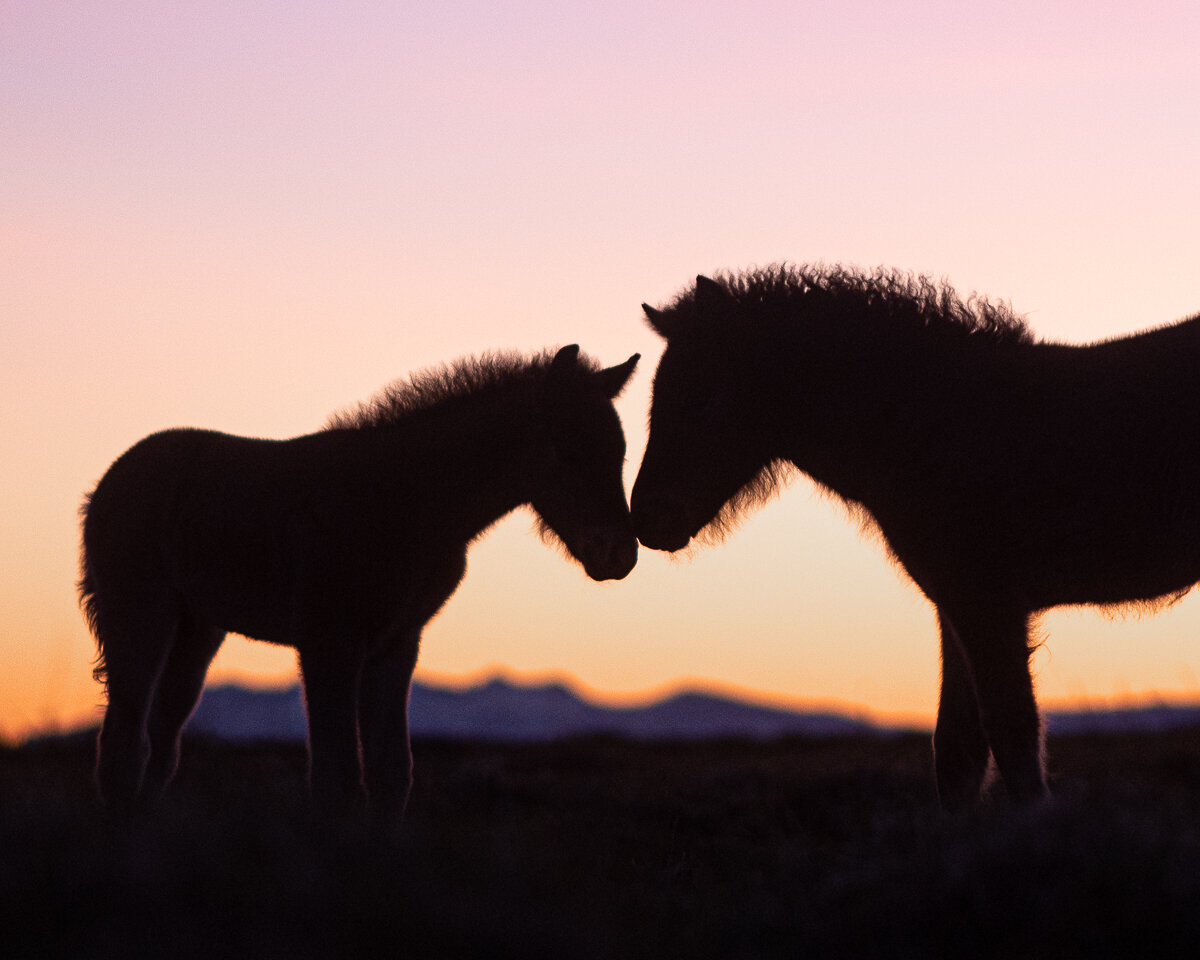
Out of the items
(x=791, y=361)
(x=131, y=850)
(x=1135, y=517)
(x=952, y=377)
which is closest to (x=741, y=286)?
(x=791, y=361)

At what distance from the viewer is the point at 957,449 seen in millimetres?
5602

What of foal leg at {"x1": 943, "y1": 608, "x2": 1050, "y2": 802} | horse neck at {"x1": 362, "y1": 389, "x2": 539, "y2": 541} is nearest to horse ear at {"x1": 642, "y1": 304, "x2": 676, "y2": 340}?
horse neck at {"x1": 362, "y1": 389, "x2": 539, "y2": 541}

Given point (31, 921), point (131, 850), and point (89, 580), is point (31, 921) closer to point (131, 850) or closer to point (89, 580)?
point (131, 850)

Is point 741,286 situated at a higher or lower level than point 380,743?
higher

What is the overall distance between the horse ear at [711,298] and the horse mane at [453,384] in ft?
2.72

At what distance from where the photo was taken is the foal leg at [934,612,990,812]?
5953 mm

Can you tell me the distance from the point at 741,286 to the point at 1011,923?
3516 mm

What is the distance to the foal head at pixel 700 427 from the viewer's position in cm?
626

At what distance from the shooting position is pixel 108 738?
705 cm

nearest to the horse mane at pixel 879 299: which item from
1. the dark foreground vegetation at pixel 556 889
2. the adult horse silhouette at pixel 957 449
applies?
the adult horse silhouette at pixel 957 449

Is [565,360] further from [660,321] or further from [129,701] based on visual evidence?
[129,701]

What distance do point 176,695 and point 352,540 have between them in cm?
184

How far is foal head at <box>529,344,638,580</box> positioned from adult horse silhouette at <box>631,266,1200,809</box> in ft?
0.84

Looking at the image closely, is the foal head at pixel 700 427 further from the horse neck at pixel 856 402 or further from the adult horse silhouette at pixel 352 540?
the adult horse silhouette at pixel 352 540
